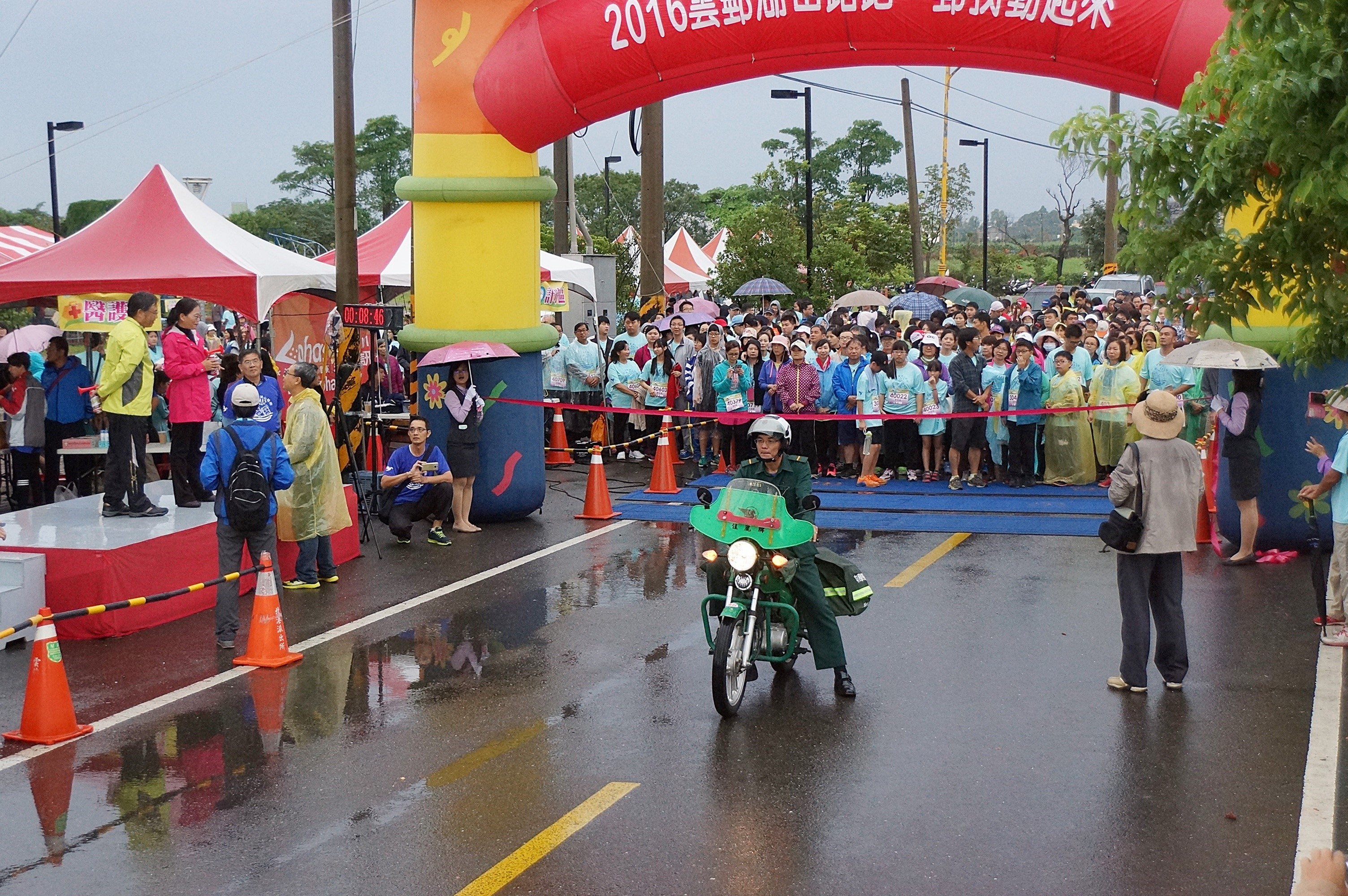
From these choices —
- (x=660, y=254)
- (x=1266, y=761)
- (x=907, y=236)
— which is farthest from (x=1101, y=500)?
(x=907, y=236)

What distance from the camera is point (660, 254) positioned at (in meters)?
30.4

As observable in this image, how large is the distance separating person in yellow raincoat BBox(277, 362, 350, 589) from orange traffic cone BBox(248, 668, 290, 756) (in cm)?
258

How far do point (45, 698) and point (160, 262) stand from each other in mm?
8770

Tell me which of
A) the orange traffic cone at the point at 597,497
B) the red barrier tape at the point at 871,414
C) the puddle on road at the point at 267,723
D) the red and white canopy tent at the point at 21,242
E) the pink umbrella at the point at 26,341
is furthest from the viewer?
the red and white canopy tent at the point at 21,242

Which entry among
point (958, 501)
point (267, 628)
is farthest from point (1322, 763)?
point (958, 501)

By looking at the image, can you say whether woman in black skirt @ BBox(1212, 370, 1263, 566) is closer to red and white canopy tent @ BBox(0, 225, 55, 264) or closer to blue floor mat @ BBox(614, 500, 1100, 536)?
blue floor mat @ BBox(614, 500, 1100, 536)

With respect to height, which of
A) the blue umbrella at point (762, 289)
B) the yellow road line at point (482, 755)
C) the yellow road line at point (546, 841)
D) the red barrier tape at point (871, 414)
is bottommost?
the yellow road line at point (546, 841)

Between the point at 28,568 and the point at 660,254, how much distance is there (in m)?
21.3

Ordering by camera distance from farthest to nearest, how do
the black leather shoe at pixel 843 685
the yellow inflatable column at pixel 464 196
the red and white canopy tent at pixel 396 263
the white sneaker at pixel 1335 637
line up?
the red and white canopy tent at pixel 396 263, the yellow inflatable column at pixel 464 196, the white sneaker at pixel 1335 637, the black leather shoe at pixel 843 685

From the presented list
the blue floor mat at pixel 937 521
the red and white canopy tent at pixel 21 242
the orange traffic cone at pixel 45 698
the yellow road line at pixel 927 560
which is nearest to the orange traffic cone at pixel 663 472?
the blue floor mat at pixel 937 521

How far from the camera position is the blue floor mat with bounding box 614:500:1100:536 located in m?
14.1

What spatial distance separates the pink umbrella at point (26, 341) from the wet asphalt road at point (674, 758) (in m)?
8.76

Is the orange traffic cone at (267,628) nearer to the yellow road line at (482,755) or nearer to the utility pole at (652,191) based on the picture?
the yellow road line at (482,755)

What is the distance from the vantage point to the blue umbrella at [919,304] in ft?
101
